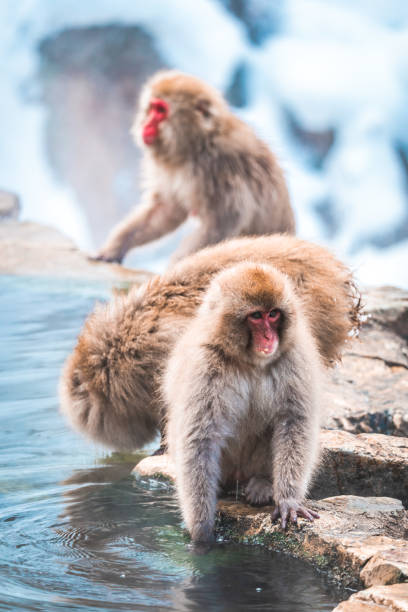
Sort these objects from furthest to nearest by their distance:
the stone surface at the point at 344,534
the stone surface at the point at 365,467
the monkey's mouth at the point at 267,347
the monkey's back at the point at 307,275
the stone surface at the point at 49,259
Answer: the stone surface at the point at 49,259, the monkey's back at the point at 307,275, the stone surface at the point at 365,467, the monkey's mouth at the point at 267,347, the stone surface at the point at 344,534

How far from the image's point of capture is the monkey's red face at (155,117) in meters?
6.17

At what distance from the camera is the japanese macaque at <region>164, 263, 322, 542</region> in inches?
114

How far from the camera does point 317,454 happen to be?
3178mm

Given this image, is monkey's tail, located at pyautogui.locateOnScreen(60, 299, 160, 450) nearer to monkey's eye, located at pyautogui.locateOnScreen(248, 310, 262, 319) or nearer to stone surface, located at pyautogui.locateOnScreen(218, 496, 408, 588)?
stone surface, located at pyautogui.locateOnScreen(218, 496, 408, 588)

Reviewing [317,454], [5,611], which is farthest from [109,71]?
[5,611]

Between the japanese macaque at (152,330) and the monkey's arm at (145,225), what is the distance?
282 centimetres

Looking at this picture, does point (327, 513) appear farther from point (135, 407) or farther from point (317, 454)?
point (135, 407)

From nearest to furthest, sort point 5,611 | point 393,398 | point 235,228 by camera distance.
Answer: point 5,611
point 393,398
point 235,228

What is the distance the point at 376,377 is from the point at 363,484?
137 centimetres

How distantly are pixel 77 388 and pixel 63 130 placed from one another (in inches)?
296

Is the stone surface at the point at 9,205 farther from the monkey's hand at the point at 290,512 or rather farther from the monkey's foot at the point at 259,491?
the monkey's hand at the point at 290,512

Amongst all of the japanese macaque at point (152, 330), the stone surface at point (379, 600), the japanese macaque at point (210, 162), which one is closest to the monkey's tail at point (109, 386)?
the japanese macaque at point (152, 330)

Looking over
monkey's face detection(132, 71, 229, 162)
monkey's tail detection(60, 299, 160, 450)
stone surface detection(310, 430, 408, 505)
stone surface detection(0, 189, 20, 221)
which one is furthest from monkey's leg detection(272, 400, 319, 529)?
stone surface detection(0, 189, 20, 221)

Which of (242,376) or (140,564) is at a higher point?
(242,376)
